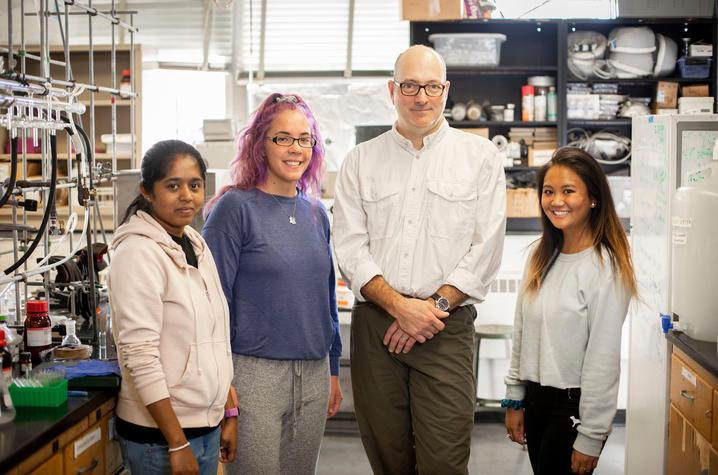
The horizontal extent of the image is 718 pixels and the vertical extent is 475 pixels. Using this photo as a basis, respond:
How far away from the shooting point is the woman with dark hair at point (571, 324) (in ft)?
6.89

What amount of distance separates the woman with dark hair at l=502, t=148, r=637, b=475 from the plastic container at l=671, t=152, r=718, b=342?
1.36 ft

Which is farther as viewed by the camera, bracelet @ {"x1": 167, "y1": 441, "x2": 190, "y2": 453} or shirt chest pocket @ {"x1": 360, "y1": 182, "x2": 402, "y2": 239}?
shirt chest pocket @ {"x1": 360, "y1": 182, "x2": 402, "y2": 239}

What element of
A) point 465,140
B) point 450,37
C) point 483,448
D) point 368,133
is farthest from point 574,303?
point 450,37

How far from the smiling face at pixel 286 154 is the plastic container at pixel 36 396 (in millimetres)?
744

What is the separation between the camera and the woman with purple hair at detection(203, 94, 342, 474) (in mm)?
2092

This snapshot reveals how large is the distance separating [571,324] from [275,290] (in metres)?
0.80

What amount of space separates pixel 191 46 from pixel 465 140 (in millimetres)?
3935

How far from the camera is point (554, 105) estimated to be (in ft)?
16.2

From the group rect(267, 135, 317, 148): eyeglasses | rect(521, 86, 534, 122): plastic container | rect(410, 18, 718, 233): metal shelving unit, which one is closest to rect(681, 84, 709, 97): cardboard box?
rect(410, 18, 718, 233): metal shelving unit

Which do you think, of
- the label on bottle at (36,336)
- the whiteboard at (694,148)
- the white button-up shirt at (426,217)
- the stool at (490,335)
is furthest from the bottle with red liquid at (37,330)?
the stool at (490,335)

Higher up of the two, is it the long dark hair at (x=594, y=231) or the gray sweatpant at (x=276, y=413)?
the long dark hair at (x=594, y=231)

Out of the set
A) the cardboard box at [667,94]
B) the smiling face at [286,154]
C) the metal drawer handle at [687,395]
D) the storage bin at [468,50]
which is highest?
the storage bin at [468,50]

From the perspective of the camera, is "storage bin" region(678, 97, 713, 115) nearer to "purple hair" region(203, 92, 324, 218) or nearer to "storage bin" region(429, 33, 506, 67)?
"storage bin" region(429, 33, 506, 67)

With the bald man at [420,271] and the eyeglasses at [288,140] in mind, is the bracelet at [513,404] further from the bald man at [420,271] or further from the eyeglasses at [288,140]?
the eyeglasses at [288,140]
